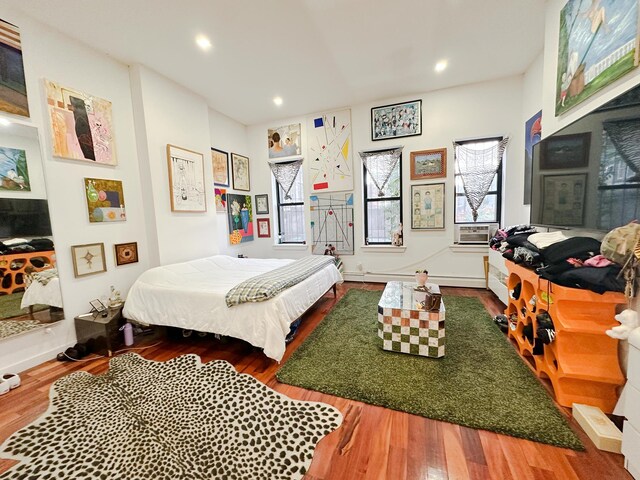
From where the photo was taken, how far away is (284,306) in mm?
2029

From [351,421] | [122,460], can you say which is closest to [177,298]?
[122,460]

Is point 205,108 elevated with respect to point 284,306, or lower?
elevated

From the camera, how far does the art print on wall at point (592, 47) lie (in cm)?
130

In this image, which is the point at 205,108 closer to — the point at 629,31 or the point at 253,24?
the point at 253,24

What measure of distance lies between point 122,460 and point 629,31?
346 cm

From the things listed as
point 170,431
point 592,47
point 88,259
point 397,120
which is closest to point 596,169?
point 592,47

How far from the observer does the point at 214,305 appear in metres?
2.08

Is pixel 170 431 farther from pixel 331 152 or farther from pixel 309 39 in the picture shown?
pixel 331 152

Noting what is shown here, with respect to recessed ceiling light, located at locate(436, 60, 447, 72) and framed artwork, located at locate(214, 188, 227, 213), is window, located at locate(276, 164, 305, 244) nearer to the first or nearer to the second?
framed artwork, located at locate(214, 188, 227, 213)

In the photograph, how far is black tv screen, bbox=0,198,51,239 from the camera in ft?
6.40

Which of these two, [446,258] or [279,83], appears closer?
[279,83]

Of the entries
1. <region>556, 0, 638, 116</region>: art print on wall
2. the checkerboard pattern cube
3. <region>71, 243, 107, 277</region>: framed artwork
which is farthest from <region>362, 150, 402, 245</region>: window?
<region>71, 243, 107, 277</region>: framed artwork

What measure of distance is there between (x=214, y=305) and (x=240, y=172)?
310cm

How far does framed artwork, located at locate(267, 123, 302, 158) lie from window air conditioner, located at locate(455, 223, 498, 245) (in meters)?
2.99
